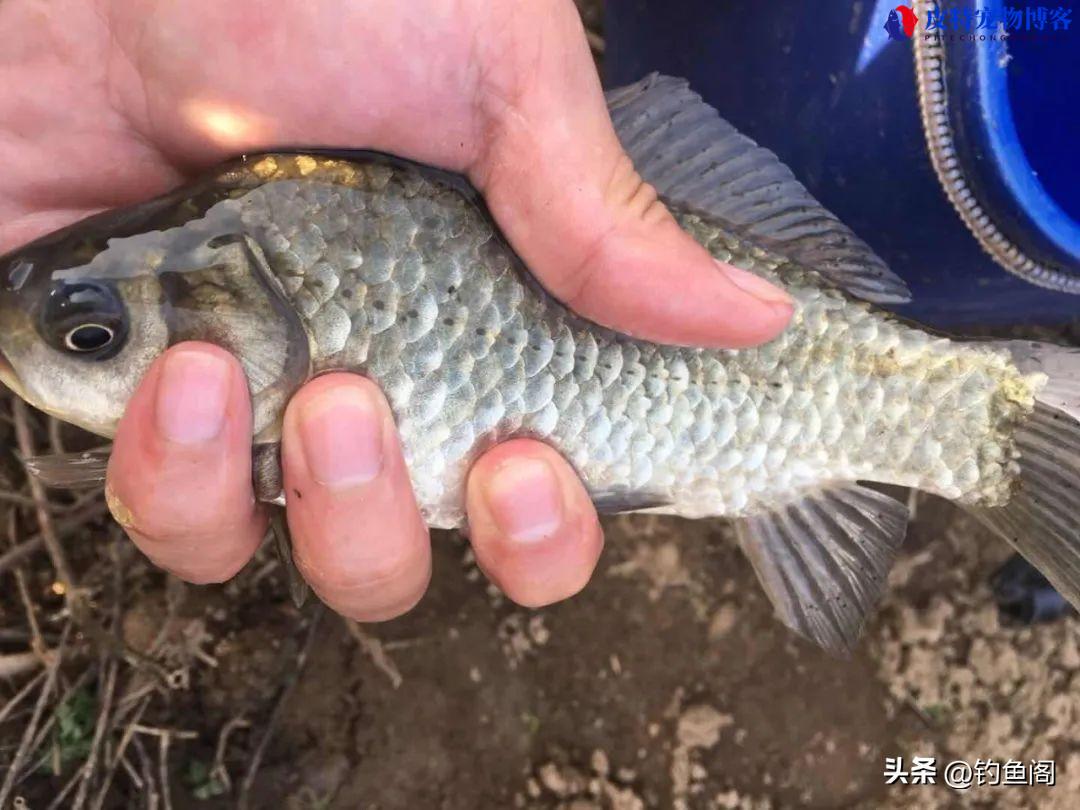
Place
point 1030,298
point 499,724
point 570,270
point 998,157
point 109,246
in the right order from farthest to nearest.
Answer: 1. point 499,724
2. point 1030,298
3. point 998,157
4. point 570,270
5. point 109,246

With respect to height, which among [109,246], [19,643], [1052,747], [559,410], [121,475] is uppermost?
[109,246]

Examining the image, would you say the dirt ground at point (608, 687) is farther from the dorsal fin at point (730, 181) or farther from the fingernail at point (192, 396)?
the fingernail at point (192, 396)

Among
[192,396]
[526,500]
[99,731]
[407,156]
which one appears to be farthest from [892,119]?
[99,731]

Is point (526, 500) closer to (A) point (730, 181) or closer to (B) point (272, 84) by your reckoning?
(A) point (730, 181)

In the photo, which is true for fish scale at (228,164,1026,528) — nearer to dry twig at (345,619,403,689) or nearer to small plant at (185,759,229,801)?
dry twig at (345,619,403,689)

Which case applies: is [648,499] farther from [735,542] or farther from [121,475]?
[735,542]

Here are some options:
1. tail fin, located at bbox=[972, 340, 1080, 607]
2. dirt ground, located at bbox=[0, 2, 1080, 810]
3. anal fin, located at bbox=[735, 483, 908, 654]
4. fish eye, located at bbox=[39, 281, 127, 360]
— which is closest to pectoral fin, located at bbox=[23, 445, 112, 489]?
fish eye, located at bbox=[39, 281, 127, 360]

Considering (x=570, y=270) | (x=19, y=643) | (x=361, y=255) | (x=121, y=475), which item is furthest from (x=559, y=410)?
(x=19, y=643)
